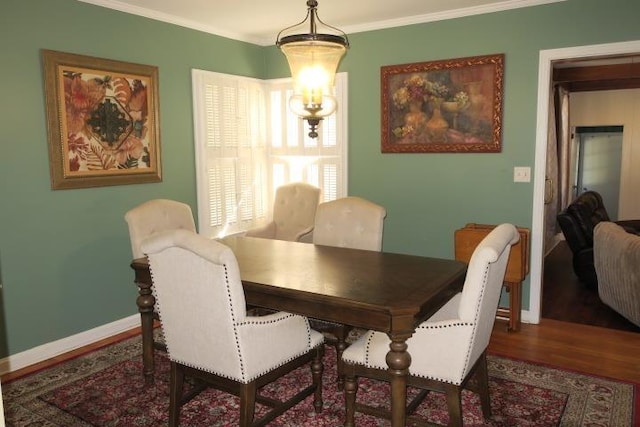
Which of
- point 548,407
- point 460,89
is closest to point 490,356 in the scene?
point 548,407

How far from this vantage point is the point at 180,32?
423 centimetres

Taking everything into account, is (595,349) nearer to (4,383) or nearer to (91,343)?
(91,343)

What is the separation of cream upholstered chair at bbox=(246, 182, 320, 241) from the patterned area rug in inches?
63.6

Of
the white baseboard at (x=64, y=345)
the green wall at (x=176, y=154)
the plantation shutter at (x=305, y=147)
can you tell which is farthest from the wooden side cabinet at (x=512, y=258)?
the white baseboard at (x=64, y=345)

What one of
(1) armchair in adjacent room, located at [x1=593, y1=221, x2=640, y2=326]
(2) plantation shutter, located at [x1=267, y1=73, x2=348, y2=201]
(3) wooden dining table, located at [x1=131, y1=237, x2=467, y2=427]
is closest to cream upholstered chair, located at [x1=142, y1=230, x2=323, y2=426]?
(3) wooden dining table, located at [x1=131, y1=237, x2=467, y2=427]

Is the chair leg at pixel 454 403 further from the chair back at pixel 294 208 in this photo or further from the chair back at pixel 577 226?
the chair back at pixel 577 226

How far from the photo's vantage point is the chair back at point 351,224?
3.28 metres

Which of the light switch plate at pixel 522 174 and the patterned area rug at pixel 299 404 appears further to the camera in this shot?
the light switch plate at pixel 522 174

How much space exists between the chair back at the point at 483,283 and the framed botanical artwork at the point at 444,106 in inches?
75.8

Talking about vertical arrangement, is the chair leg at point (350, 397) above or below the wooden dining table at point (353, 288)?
below

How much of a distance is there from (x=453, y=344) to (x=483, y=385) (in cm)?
56

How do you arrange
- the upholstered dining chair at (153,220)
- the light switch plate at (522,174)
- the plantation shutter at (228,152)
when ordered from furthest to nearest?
the plantation shutter at (228,152), the light switch plate at (522,174), the upholstered dining chair at (153,220)

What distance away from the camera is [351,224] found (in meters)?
3.39

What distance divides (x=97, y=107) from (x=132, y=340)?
66.1 inches
